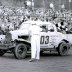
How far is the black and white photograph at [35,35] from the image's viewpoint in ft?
44.6

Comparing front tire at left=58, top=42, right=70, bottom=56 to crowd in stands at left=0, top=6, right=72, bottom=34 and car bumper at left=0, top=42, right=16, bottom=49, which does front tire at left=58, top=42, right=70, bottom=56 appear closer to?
car bumper at left=0, top=42, right=16, bottom=49

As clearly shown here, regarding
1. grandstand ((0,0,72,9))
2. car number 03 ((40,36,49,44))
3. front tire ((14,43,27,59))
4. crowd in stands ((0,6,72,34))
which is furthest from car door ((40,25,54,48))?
grandstand ((0,0,72,9))

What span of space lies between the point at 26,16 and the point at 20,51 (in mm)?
10568

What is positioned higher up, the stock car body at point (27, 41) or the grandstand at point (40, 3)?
the grandstand at point (40, 3)

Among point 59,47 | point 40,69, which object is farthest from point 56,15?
point 40,69

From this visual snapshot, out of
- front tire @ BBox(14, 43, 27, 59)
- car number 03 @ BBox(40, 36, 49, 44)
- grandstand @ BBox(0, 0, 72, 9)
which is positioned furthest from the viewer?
grandstand @ BBox(0, 0, 72, 9)

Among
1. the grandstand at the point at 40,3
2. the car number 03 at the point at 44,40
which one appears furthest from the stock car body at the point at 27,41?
the grandstand at the point at 40,3

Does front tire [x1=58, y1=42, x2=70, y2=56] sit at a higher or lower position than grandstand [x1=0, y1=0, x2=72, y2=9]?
lower

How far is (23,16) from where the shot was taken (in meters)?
25.6

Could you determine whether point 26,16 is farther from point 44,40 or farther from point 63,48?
point 44,40

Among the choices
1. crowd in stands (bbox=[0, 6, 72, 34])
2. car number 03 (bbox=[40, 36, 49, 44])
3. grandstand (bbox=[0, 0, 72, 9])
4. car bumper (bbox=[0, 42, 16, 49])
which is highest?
grandstand (bbox=[0, 0, 72, 9])

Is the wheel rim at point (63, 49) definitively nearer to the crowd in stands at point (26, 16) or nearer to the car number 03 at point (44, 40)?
the car number 03 at point (44, 40)

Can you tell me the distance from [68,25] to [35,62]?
12028 millimetres

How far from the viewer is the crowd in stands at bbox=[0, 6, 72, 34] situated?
24453 millimetres
